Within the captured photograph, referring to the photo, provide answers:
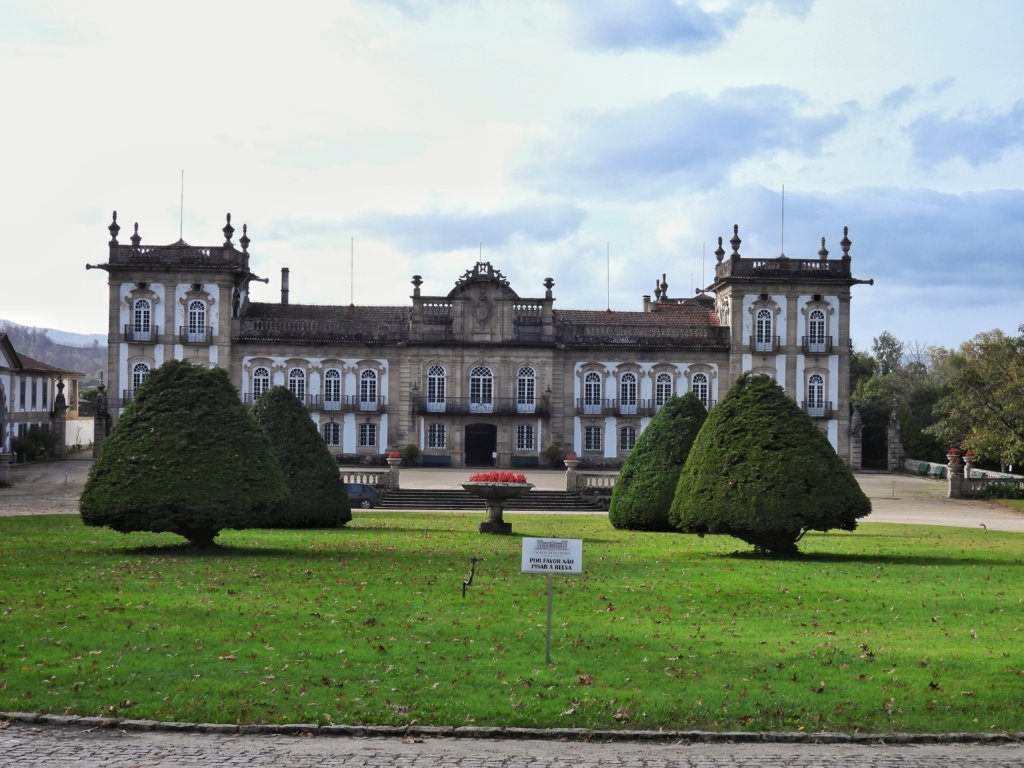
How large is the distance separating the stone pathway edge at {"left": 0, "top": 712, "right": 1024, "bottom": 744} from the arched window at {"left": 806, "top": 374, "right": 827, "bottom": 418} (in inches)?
1714

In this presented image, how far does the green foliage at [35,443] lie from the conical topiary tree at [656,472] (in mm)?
32284

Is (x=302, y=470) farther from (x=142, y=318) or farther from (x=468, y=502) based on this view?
(x=142, y=318)

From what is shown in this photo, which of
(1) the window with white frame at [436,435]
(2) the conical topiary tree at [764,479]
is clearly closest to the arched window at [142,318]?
(1) the window with white frame at [436,435]

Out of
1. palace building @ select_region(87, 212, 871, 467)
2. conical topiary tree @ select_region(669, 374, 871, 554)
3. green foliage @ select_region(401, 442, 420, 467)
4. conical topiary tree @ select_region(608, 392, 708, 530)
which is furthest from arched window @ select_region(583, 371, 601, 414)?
conical topiary tree @ select_region(669, 374, 871, 554)

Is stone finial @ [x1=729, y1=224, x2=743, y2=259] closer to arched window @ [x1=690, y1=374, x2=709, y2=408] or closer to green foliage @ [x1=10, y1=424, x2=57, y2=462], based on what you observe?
arched window @ [x1=690, y1=374, x2=709, y2=408]

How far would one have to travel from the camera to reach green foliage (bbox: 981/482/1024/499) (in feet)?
131

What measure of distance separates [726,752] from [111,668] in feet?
16.6

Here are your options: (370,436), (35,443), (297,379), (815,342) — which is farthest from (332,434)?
(815,342)

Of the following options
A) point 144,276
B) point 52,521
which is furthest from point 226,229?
point 52,521

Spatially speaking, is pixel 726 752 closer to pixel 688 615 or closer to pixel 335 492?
pixel 688 615

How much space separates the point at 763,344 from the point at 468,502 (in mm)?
21748

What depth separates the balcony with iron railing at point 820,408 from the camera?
169 feet

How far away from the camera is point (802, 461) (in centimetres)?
1872

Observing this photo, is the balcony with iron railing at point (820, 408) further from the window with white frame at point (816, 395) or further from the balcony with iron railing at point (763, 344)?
the balcony with iron railing at point (763, 344)
